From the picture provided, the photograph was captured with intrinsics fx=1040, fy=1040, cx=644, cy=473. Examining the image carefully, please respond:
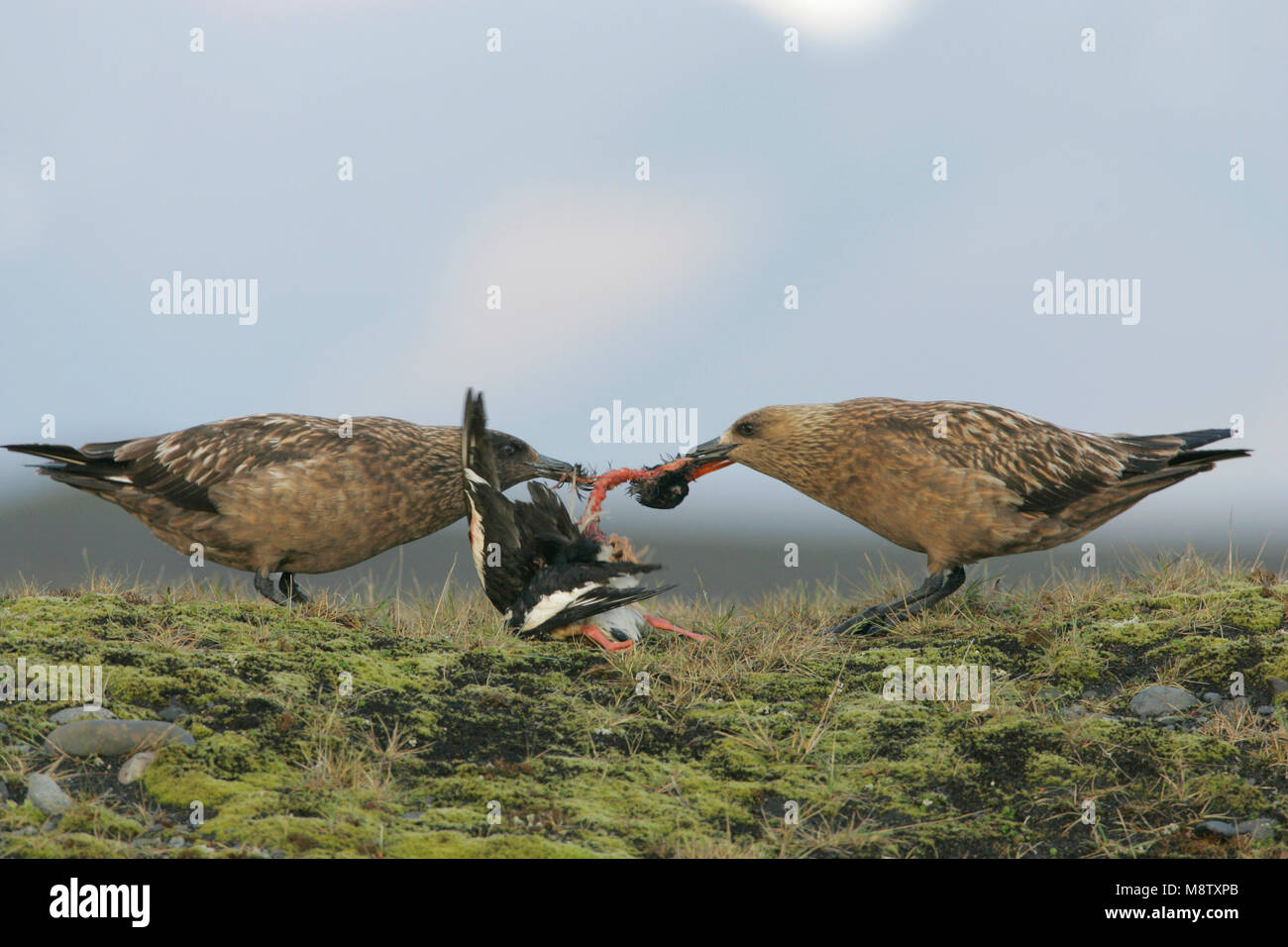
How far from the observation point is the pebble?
201 inches

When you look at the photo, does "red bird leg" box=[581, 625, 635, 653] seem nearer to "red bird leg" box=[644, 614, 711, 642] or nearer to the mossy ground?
the mossy ground

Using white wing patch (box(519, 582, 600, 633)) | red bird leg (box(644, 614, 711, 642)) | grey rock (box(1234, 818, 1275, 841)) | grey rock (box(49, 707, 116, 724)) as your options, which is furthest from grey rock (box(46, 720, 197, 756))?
grey rock (box(1234, 818, 1275, 841))

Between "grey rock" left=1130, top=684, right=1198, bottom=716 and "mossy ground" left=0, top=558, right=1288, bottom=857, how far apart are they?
11 cm

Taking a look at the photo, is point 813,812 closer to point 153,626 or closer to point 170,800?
point 170,800

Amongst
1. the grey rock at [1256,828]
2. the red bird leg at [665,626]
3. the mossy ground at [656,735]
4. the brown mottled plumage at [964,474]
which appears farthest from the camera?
the brown mottled plumage at [964,474]

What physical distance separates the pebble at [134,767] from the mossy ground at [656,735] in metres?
0.05

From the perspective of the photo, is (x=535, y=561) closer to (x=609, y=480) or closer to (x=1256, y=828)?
(x=609, y=480)

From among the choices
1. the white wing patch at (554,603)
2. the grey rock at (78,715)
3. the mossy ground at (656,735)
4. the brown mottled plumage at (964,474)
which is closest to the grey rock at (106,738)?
the mossy ground at (656,735)

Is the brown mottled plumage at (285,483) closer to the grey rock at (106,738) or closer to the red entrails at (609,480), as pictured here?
the red entrails at (609,480)

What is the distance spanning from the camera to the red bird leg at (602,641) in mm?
6828

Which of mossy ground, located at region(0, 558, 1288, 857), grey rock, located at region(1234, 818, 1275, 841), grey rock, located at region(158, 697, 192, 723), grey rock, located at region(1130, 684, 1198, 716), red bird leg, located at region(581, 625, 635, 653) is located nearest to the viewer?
mossy ground, located at region(0, 558, 1288, 857)

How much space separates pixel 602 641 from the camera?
22.8 feet

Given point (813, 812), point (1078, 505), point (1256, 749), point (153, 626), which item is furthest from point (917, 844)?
point (153, 626)

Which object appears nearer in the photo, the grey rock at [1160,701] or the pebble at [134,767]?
the pebble at [134,767]
